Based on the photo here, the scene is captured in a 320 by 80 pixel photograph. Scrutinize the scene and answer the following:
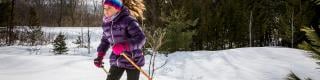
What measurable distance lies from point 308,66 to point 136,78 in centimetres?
377

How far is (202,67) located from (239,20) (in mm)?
4258

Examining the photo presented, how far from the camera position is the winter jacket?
397 centimetres

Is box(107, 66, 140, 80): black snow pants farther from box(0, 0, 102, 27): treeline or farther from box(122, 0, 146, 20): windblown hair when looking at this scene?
box(0, 0, 102, 27): treeline

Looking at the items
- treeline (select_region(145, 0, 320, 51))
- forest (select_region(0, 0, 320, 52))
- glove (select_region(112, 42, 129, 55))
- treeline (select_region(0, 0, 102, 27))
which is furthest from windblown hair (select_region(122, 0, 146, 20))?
treeline (select_region(0, 0, 102, 27))

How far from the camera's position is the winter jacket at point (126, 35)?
13.0 ft

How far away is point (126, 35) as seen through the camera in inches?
159

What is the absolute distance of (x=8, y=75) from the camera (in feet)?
20.0

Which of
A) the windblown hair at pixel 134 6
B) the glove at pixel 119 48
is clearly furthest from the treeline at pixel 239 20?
the glove at pixel 119 48

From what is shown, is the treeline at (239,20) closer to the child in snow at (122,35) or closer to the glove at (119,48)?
the child in snow at (122,35)

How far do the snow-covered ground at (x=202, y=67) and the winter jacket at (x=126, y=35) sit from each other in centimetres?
209

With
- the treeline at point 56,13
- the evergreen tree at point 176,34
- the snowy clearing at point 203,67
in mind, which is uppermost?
the treeline at point 56,13

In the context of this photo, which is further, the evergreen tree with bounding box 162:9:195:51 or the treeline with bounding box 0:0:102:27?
the treeline with bounding box 0:0:102:27

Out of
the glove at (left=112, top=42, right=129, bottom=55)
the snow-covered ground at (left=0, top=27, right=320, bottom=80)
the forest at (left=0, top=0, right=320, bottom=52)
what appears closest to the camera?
the glove at (left=112, top=42, right=129, bottom=55)

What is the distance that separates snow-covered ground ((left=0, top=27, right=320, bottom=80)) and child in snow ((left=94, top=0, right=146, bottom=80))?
2.05m
